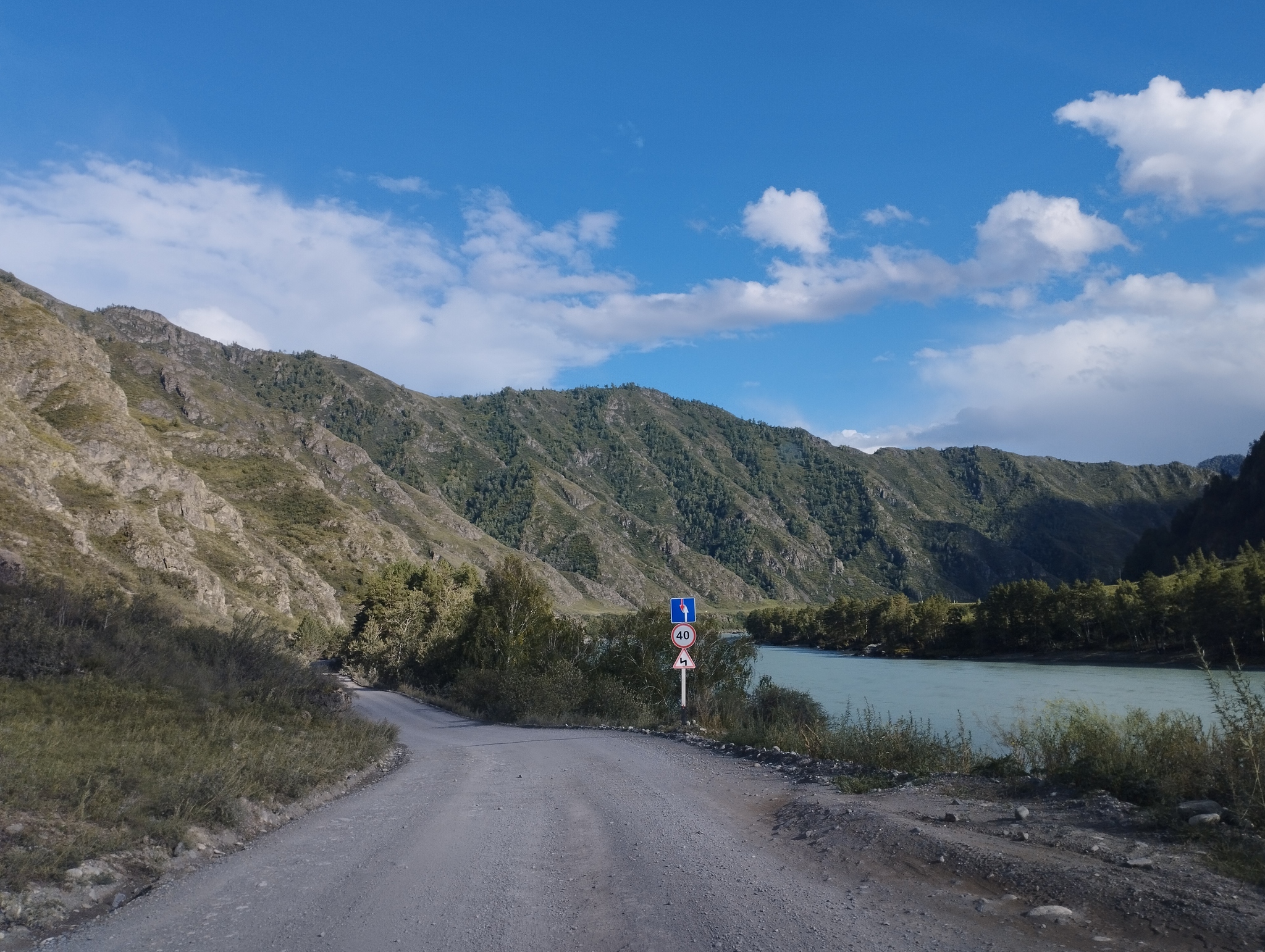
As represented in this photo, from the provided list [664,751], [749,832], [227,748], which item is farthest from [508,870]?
[664,751]

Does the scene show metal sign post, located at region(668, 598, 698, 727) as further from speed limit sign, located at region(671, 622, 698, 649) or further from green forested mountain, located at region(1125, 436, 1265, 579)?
green forested mountain, located at region(1125, 436, 1265, 579)

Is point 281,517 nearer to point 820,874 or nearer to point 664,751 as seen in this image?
point 664,751

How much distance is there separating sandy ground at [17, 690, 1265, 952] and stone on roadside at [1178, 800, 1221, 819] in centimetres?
42

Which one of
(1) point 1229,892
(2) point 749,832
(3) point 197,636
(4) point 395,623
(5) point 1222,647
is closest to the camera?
(1) point 1229,892

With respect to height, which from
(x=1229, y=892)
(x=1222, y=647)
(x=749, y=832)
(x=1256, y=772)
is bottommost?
(x=1222, y=647)

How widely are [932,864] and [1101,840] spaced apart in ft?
4.71

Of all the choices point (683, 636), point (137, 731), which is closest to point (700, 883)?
point (137, 731)

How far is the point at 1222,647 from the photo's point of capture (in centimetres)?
6475

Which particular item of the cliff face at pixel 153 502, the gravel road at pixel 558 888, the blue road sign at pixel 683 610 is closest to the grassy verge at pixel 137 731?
the gravel road at pixel 558 888

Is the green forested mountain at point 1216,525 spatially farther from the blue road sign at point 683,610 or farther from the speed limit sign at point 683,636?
the speed limit sign at point 683,636

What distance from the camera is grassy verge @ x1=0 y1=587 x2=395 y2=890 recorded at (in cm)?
652

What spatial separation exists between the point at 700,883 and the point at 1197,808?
165 inches

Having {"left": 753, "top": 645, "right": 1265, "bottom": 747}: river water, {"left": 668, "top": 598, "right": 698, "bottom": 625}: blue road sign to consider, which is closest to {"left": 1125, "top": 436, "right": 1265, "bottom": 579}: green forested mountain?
{"left": 753, "top": 645, "right": 1265, "bottom": 747}: river water

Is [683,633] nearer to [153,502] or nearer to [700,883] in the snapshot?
[700,883]
